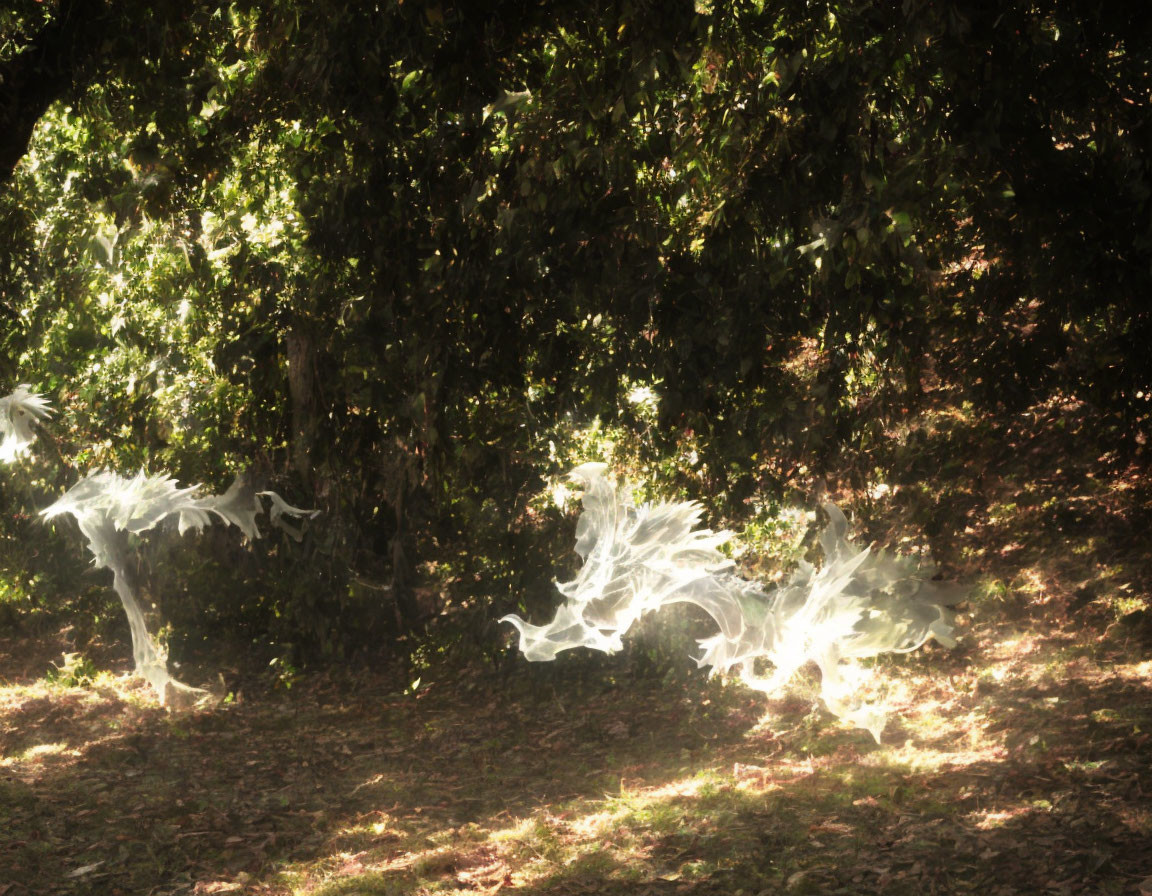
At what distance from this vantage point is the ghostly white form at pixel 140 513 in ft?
33.3

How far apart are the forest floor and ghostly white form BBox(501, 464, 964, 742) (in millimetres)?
590

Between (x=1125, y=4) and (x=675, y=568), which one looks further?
(x=675, y=568)

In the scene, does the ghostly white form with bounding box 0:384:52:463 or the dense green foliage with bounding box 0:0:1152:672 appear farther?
the ghostly white form with bounding box 0:384:52:463

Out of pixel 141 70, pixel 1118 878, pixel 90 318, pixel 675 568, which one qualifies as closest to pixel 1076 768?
pixel 1118 878

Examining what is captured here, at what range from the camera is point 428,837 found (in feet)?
24.0

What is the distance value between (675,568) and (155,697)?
569 cm

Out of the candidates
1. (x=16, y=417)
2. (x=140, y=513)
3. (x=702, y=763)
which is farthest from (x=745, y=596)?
(x=16, y=417)

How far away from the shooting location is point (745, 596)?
9.23 meters

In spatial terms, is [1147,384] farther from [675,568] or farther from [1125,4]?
[675,568]

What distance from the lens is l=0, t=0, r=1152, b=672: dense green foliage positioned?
21.0 feet

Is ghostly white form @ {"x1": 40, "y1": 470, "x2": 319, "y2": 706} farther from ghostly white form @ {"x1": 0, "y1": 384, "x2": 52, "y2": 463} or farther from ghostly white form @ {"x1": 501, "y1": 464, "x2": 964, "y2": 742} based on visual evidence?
ghostly white form @ {"x1": 501, "y1": 464, "x2": 964, "y2": 742}

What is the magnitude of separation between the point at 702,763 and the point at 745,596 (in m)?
1.36

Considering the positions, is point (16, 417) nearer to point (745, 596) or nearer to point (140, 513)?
point (140, 513)

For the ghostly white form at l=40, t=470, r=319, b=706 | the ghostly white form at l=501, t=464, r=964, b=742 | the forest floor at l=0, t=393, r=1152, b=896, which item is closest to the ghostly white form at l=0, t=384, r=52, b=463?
the ghostly white form at l=40, t=470, r=319, b=706
